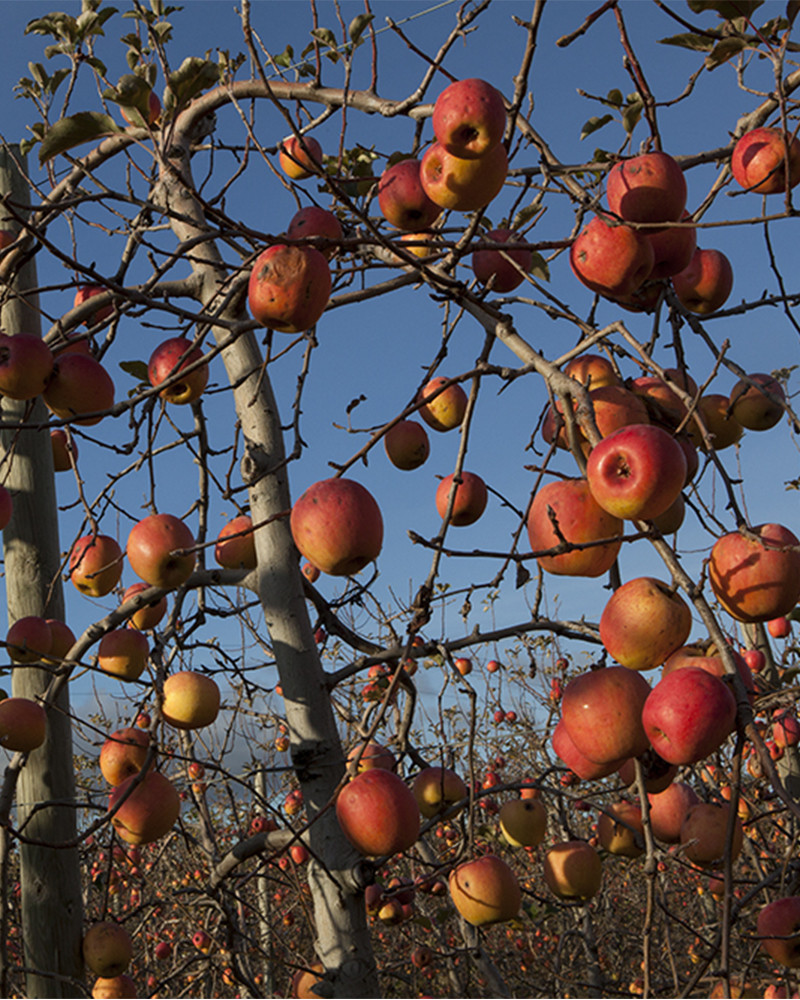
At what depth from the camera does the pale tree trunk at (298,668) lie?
7.17 feet

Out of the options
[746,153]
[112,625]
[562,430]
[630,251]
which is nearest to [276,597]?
[112,625]

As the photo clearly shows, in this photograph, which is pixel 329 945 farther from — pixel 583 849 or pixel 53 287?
pixel 53 287

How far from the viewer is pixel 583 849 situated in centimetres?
255

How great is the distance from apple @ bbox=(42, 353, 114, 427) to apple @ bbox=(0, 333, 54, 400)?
0.13ft

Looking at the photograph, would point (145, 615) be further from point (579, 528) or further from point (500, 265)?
point (579, 528)

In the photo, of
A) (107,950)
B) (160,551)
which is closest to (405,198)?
(160,551)

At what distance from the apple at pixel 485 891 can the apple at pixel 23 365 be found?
178cm

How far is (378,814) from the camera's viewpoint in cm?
185

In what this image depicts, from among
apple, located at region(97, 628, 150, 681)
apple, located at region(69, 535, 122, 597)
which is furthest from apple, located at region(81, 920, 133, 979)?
apple, located at region(69, 535, 122, 597)

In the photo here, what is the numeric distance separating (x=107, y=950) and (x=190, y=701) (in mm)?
862

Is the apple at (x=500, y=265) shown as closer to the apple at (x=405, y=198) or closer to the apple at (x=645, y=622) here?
the apple at (x=405, y=198)

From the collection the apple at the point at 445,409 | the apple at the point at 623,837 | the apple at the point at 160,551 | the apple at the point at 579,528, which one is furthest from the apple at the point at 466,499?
the apple at the point at 623,837

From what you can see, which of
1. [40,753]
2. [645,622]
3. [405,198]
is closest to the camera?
[645,622]

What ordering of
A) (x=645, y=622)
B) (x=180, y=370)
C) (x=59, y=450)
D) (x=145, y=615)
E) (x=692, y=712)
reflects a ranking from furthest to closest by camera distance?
(x=59, y=450) < (x=145, y=615) < (x=180, y=370) < (x=645, y=622) < (x=692, y=712)
